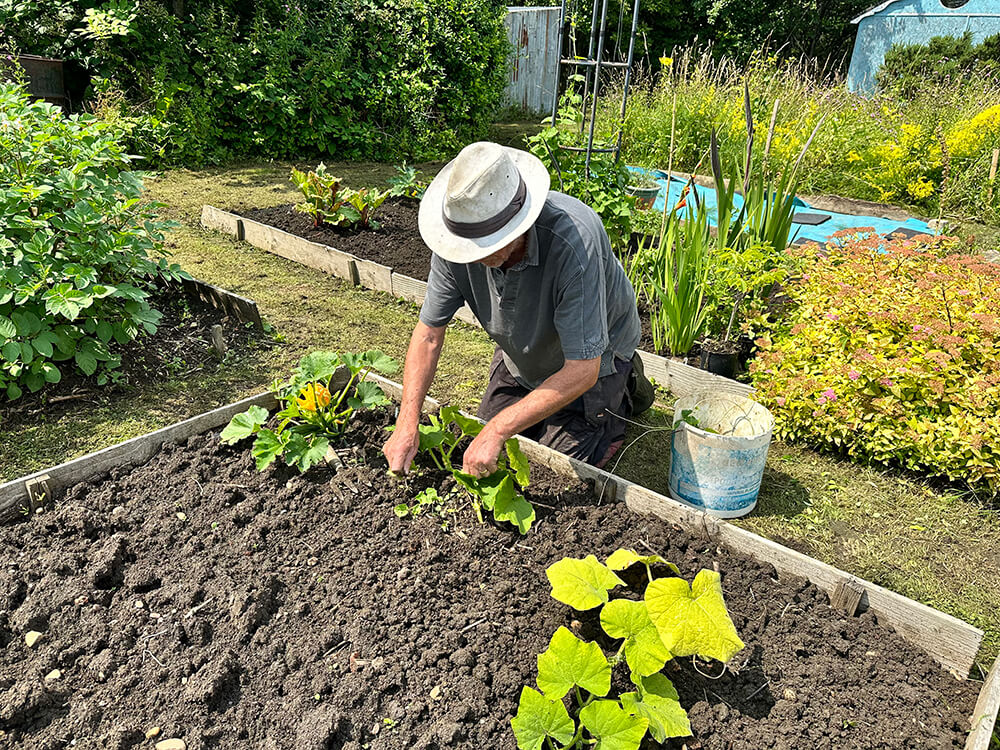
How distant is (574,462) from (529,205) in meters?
1.07

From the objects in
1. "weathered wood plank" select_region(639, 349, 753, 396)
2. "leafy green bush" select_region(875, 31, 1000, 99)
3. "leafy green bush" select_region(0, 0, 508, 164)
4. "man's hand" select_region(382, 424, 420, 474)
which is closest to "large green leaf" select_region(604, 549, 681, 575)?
"man's hand" select_region(382, 424, 420, 474)

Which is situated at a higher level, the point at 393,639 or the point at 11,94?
the point at 11,94

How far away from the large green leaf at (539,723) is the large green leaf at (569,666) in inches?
1.9

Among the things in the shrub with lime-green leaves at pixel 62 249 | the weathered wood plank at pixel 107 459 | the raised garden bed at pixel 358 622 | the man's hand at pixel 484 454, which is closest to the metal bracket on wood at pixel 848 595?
the raised garden bed at pixel 358 622

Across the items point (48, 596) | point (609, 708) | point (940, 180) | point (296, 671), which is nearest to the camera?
point (609, 708)

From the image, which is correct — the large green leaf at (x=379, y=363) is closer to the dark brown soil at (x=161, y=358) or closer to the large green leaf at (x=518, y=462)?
the large green leaf at (x=518, y=462)

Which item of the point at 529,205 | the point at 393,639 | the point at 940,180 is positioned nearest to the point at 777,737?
the point at 393,639

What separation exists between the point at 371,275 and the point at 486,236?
9.95ft

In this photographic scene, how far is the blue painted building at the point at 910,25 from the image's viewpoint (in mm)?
19734

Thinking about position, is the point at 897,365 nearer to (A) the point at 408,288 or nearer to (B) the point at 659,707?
(B) the point at 659,707

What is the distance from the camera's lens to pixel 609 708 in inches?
67.4

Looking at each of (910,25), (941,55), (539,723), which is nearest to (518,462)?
(539,723)

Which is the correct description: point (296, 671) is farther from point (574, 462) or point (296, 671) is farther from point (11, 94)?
point (11, 94)

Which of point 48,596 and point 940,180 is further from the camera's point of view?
point 940,180
